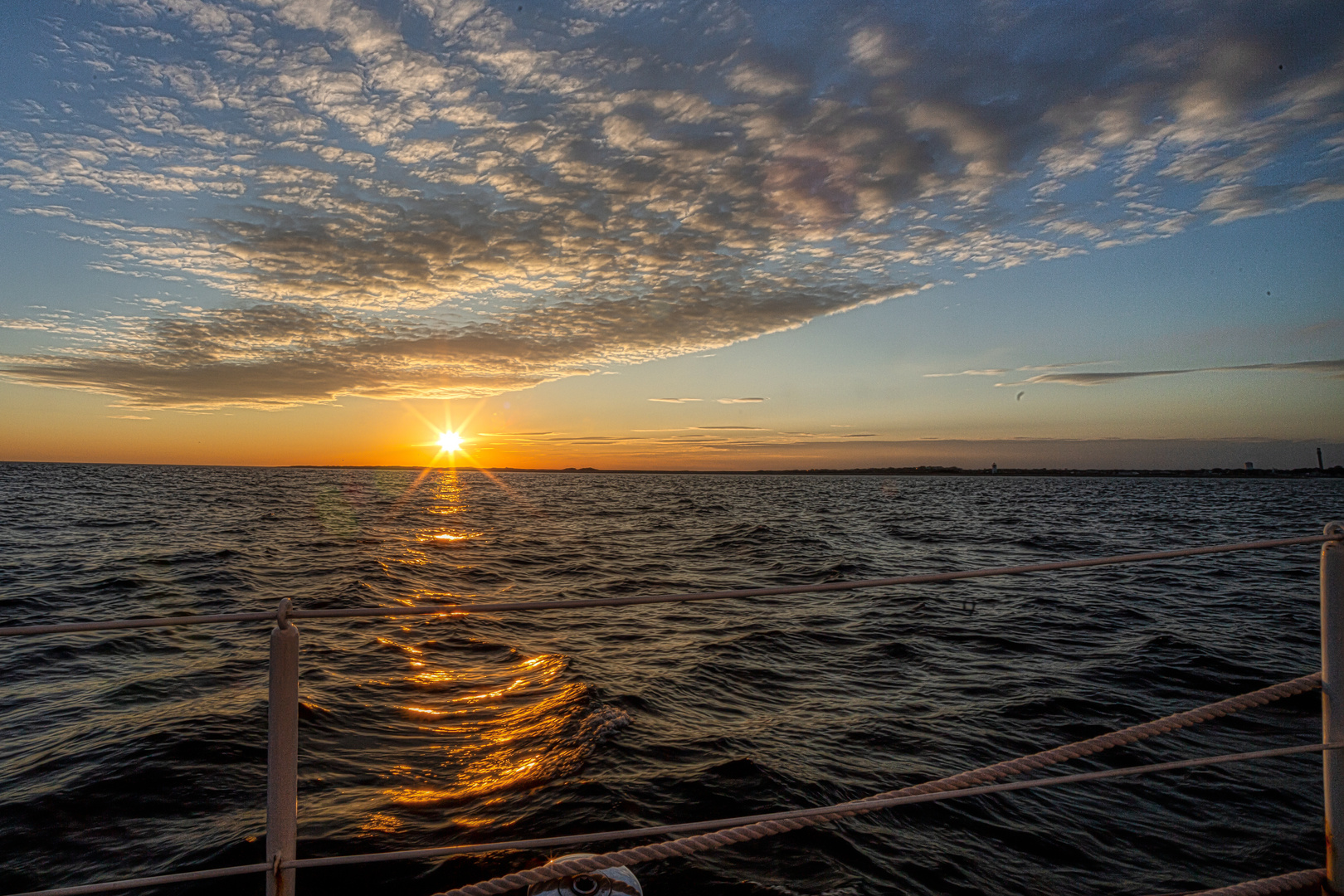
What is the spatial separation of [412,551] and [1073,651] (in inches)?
787

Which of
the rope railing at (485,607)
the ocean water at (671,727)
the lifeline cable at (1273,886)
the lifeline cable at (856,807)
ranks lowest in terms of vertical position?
the ocean water at (671,727)

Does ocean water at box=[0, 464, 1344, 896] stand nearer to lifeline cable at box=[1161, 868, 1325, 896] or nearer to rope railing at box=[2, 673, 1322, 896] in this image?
lifeline cable at box=[1161, 868, 1325, 896]

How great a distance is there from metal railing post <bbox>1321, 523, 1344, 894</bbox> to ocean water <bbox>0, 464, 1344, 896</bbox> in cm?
228

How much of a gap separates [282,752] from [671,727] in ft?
19.3

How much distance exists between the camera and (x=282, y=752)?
79.7 inches

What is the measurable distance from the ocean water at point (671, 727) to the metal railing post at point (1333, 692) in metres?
2.28

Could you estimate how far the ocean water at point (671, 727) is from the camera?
508cm

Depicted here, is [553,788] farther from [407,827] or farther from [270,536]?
[270,536]

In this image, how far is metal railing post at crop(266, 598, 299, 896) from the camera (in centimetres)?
198

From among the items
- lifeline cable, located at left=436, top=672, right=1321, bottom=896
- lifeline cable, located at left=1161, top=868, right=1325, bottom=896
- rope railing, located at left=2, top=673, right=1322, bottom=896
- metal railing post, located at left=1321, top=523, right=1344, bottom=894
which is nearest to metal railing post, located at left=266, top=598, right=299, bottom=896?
rope railing, located at left=2, top=673, right=1322, bottom=896

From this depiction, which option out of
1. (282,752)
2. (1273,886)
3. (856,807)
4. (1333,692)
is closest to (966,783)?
(856,807)

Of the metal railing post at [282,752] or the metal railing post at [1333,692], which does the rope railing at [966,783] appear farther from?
the metal railing post at [282,752]

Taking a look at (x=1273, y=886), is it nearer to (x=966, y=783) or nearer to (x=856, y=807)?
(x=966, y=783)

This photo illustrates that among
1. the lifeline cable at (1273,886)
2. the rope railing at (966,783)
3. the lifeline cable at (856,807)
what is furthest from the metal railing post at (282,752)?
the lifeline cable at (1273,886)
